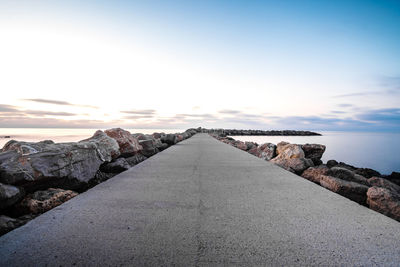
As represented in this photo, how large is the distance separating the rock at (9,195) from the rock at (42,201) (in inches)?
3.3

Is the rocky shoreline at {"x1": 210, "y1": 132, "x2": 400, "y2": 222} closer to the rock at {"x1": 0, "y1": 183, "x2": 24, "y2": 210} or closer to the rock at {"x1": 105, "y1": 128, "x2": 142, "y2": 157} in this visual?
the rock at {"x1": 105, "y1": 128, "x2": 142, "y2": 157}

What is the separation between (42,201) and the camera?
2.27 meters

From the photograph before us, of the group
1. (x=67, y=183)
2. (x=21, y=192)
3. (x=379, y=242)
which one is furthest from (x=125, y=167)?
(x=379, y=242)

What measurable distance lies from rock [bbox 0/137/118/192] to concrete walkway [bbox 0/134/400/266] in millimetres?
479

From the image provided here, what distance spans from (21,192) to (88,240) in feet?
4.25

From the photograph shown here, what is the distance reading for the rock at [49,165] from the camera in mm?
2342

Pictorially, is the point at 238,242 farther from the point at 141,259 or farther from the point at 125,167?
the point at 125,167

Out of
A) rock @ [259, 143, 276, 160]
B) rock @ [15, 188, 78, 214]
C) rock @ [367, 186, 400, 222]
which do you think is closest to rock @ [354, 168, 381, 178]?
rock @ [259, 143, 276, 160]

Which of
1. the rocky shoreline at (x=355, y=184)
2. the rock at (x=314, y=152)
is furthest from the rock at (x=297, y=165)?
the rock at (x=314, y=152)

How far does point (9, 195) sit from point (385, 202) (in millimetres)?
3757

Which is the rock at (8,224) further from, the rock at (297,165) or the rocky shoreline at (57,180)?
the rock at (297,165)

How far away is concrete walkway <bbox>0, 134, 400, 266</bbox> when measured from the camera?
134 cm

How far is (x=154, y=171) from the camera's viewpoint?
3.92 meters

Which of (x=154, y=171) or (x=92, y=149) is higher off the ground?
(x=92, y=149)
